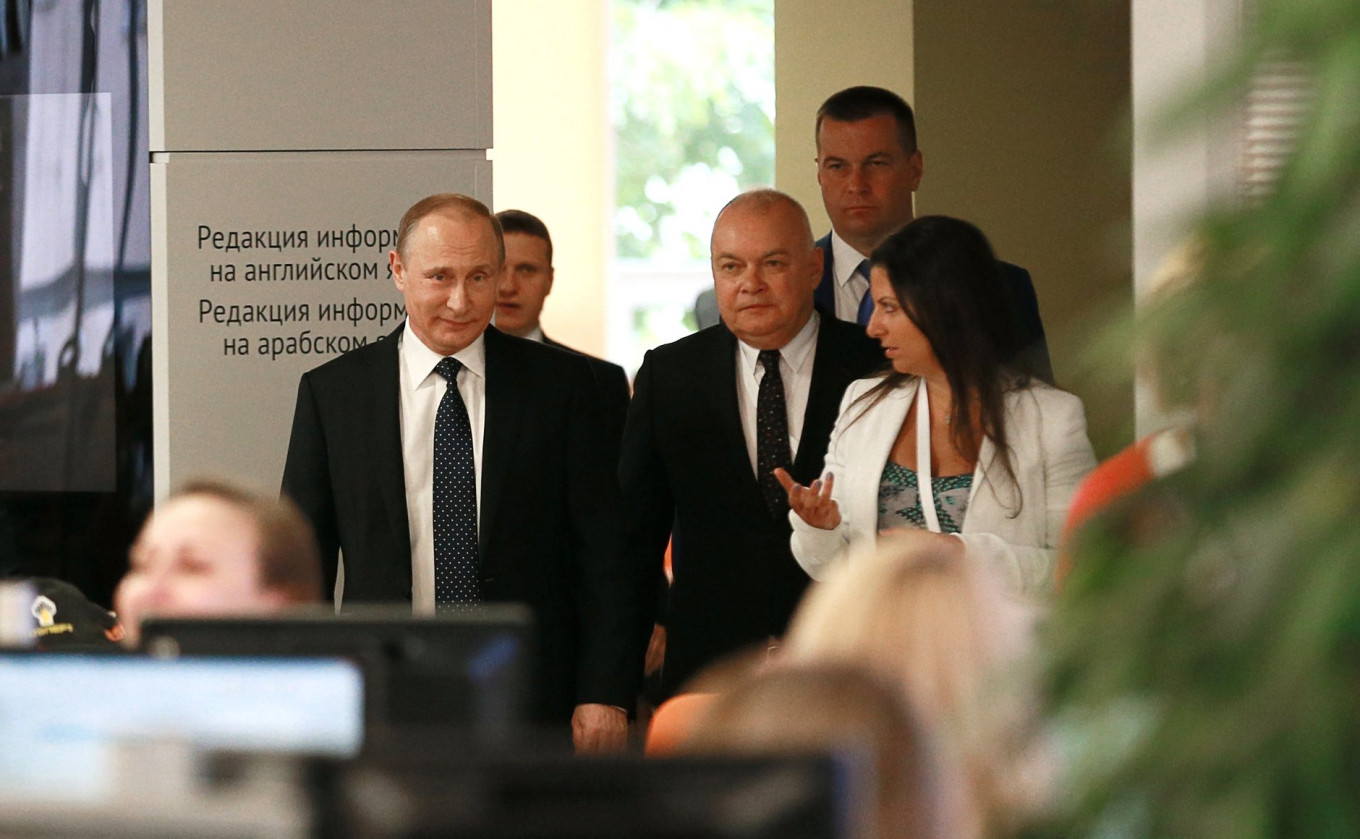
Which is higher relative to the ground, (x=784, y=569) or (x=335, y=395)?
(x=335, y=395)

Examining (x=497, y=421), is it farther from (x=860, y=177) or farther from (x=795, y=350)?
(x=860, y=177)

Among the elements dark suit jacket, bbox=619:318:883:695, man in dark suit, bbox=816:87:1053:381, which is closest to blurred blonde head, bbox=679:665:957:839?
dark suit jacket, bbox=619:318:883:695

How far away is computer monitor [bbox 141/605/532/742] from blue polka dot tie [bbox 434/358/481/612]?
2.19 meters

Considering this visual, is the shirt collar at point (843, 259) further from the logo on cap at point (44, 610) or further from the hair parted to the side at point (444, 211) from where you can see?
the logo on cap at point (44, 610)

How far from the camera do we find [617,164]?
11.1m

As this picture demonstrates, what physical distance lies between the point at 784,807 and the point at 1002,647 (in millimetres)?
768

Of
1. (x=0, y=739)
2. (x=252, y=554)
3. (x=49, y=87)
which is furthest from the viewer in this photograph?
(x=49, y=87)

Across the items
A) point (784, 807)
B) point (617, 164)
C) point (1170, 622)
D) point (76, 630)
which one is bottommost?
point (76, 630)

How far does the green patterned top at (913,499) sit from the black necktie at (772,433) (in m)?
0.52

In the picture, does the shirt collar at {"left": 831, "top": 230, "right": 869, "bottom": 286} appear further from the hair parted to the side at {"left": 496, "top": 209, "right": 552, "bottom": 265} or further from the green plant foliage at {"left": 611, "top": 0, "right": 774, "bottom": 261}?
the green plant foliage at {"left": 611, "top": 0, "right": 774, "bottom": 261}

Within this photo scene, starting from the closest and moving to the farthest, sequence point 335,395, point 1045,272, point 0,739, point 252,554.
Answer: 1. point 0,739
2. point 252,554
3. point 335,395
4. point 1045,272

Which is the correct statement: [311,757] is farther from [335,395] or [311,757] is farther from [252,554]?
[335,395]

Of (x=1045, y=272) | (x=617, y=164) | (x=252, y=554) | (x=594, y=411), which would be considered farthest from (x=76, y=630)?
(x=617, y=164)

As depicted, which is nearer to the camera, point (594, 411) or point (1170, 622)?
point (1170, 622)
